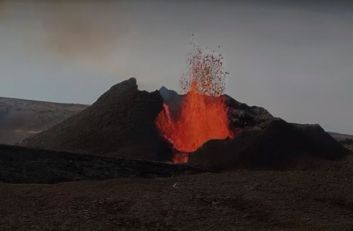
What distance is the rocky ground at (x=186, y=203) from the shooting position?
16.8 meters

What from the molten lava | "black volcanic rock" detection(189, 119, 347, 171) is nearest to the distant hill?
the molten lava

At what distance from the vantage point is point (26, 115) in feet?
Result: 189

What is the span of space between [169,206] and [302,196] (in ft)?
14.9

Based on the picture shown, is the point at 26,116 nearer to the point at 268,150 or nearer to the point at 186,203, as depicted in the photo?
the point at 268,150

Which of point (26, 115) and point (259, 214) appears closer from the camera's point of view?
point (259, 214)

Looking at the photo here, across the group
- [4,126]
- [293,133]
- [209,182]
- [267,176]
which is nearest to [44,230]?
[209,182]

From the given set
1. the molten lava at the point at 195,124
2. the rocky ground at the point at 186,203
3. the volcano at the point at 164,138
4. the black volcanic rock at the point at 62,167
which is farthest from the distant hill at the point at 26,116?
the rocky ground at the point at 186,203

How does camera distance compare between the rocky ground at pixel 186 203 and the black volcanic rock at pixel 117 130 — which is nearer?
the rocky ground at pixel 186 203

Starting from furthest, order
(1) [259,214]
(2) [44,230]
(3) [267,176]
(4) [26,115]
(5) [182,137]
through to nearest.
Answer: (4) [26,115], (5) [182,137], (3) [267,176], (1) [259,214], (2) [44,230]

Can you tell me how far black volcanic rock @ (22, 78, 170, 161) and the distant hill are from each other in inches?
570

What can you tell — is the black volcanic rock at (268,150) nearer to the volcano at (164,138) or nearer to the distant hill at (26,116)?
the volcano at (164,138)

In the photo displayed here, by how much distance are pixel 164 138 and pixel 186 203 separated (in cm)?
1293

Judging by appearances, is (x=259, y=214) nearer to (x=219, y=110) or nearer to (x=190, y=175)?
(x=190, y=175)

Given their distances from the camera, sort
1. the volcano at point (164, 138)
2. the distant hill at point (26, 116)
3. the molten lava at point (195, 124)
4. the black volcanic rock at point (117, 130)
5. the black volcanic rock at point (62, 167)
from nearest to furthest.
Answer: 1. the black volcanic rock at point (62, 167)
2. the volcano at point (164, 138)
3. the black volcanic rock at point (117, 130)
4. the molten lava at point (195, 124)
5. the distant hill at point (26, 116)
